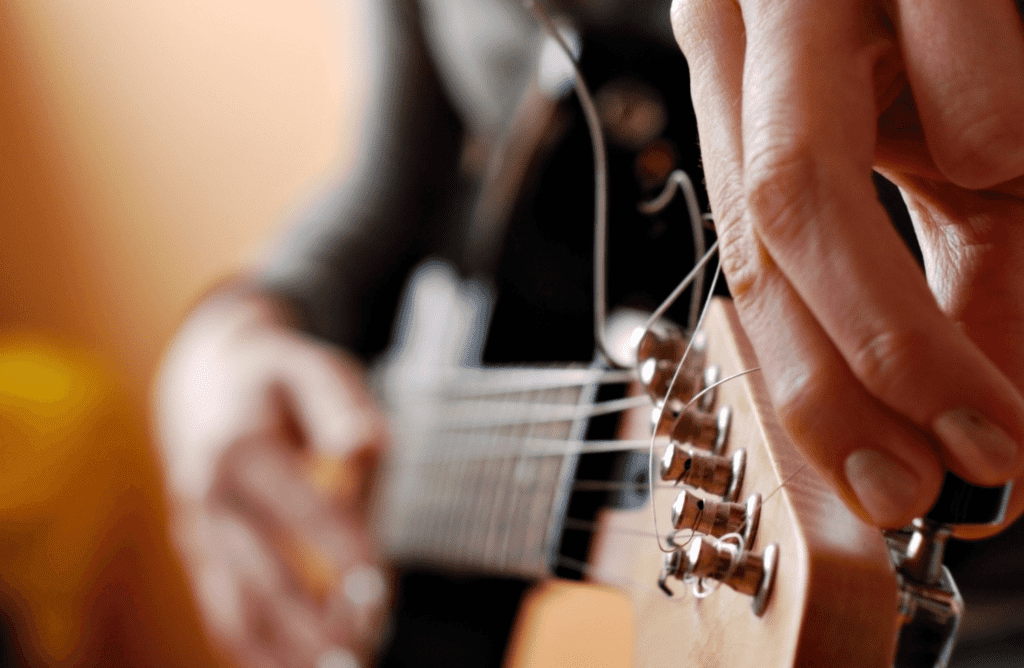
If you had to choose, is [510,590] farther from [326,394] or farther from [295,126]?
[295,126]

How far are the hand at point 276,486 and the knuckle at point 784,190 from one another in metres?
0.68

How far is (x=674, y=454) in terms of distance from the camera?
221 mm

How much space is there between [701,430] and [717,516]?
4 cm

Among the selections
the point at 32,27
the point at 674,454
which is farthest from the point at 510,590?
the point at 32,27

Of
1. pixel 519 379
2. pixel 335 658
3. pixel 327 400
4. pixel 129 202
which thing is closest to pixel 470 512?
pixel 519 379

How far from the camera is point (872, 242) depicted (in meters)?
0.14

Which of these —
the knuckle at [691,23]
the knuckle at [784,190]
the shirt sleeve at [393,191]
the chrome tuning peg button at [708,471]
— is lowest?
the chrome tuning peg button at [708,471]

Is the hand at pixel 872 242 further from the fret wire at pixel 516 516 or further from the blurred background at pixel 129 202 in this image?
the blurred background at pixel 129 202

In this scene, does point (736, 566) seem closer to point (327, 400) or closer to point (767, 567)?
point (767, 567)

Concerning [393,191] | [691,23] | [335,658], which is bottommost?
[335,658]

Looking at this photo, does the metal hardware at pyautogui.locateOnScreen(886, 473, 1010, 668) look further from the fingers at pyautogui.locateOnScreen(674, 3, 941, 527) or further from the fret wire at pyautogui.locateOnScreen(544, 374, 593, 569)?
the fret wire at pyautogui.locateOnScreen(544, 374, 593, 569)

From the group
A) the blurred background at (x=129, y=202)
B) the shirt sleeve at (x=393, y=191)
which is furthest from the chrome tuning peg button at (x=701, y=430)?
the blurred background at (x=129, y=202)

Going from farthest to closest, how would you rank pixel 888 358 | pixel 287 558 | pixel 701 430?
pixel 287 558, pixel 701 430, pixel 888 358

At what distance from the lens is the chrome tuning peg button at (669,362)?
259 millimetres
